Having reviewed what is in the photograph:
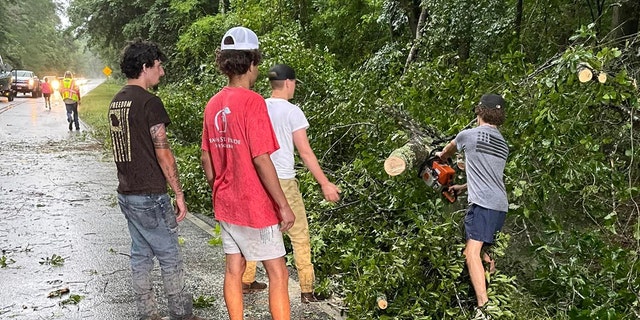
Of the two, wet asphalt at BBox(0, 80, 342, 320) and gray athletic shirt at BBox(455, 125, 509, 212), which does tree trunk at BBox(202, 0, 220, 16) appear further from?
gray athletic shirt at BBox(455, 125, 509, 212)

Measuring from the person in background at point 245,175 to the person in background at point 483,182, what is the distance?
1393mm

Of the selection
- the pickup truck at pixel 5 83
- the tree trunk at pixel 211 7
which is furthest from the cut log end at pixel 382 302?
the pickup truck at pixel 5 83

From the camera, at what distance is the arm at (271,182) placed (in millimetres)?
3357

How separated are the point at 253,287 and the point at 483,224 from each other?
1.90m

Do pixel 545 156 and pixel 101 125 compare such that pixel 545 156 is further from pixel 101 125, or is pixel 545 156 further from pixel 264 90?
pixel 101 125

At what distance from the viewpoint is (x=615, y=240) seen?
623cm

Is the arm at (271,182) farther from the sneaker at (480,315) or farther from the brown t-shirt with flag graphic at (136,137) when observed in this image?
the sneaker at (480,315)

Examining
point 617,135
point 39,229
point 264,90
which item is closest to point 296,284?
point 617,135

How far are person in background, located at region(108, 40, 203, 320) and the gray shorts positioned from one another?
0.62 metres

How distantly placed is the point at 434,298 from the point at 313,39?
13034 mm

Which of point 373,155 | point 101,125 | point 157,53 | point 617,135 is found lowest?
point 101,125

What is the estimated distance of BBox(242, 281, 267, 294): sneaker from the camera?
4791 millimetres

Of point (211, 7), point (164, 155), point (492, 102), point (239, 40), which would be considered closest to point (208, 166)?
point (164, 155)

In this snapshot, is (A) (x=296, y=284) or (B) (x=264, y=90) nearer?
(A) (x=296, y=284)
